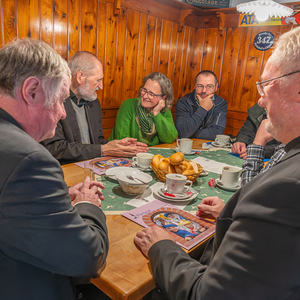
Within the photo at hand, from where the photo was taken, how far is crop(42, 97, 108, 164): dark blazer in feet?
6.52

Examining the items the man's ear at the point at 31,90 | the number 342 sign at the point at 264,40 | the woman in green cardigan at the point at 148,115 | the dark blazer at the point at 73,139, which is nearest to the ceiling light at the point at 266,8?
the woman in green cardigan at the point at 148,115

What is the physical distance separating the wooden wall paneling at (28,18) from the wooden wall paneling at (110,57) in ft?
2.88

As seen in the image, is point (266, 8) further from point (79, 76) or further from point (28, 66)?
point (28, 66)

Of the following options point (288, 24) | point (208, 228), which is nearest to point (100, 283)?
point (208, 228)

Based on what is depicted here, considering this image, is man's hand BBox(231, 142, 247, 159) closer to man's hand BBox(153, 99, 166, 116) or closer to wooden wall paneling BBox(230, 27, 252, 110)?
man's hand BBox(153, 99, 166, 116)

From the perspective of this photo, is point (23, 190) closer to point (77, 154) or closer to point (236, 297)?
point (236, 297)

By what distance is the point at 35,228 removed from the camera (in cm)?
70

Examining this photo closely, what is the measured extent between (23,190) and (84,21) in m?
2.93

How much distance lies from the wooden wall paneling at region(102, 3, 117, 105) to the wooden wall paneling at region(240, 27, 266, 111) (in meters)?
1.99

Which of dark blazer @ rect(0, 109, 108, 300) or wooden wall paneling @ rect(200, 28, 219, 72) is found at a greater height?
wooden wall paneling @ rect(200, 28, 219, 72)

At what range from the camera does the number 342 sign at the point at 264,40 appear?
3875mm

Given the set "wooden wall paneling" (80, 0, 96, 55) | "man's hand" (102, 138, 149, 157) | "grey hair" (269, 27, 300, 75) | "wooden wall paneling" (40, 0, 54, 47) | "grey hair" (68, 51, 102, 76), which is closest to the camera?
"grey hair" (269, 27, 300, 75)

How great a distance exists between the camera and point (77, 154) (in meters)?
1.97

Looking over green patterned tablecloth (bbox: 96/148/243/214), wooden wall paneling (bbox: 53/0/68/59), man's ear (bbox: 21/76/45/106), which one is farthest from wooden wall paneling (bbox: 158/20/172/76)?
man's ear (bbox: 21/76/45/106)
